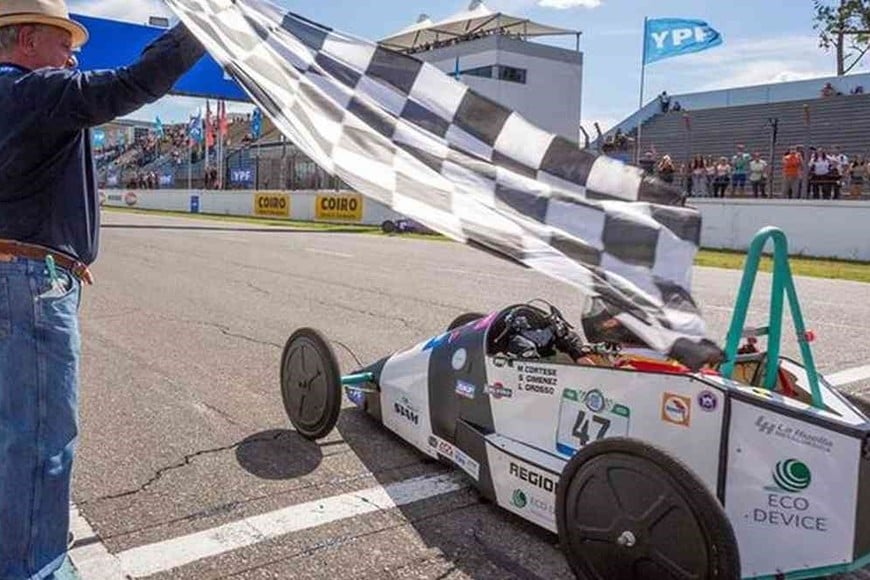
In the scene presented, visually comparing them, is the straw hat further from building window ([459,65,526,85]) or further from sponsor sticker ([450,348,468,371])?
building window ([459,65,526,85])

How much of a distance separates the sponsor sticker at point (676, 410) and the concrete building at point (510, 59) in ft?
131

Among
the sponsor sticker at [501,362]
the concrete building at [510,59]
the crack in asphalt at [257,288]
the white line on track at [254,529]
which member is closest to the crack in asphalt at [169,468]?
the white line on track at [254,529]

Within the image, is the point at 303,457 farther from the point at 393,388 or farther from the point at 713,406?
the point at 713,406

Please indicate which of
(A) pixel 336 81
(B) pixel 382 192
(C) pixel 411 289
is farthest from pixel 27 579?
(C) pixel 411 289

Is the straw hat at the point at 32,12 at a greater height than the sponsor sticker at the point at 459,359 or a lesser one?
greater

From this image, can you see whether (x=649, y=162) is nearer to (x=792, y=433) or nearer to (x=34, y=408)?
(x=792, y=433)

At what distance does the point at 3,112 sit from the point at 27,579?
Answer: 127cm

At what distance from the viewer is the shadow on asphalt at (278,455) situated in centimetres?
370

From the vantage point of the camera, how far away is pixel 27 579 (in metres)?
2.24

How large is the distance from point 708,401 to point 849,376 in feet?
12.0

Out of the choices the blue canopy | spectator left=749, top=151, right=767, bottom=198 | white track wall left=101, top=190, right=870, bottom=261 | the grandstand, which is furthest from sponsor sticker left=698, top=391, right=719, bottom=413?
spectator left=749, top=151, right=767, bottom=198

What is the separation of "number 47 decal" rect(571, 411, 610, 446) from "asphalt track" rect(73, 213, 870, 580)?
44cm

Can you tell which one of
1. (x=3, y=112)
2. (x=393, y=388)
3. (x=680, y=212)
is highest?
(x=3, y=112)

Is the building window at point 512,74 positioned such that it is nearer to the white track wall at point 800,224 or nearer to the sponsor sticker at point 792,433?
the white track wall at point 800,224
